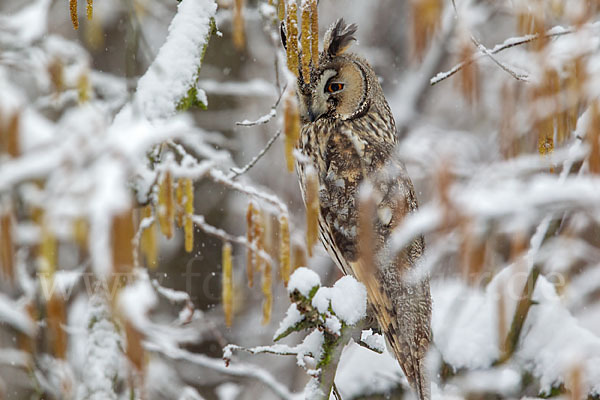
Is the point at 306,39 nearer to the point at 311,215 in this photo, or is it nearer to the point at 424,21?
the point at 311,215

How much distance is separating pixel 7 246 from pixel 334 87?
193 centimetres

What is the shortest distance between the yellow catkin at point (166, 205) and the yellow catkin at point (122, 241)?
57 centimetres

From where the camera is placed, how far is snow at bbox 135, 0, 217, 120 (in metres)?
2.31

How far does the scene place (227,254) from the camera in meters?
2.39

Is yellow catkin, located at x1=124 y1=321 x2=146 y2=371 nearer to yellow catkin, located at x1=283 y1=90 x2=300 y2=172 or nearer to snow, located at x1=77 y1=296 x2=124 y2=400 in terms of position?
yellow catkin, located at x1=283 y1=90 x2=300 y2=172

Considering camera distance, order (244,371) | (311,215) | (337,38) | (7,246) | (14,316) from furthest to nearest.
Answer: (244,371)
(337,38)
(14,316)
(311,215)
(7,246)

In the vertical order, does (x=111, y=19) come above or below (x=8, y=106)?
above

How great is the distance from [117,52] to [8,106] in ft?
16.5

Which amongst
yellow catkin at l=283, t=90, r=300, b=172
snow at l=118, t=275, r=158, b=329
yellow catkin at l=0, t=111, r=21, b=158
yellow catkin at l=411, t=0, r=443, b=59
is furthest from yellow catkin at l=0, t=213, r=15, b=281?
yellow catkin at l=411, t=0, r=443, b=59

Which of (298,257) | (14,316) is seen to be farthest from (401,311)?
(14,316)

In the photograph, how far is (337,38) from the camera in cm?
322

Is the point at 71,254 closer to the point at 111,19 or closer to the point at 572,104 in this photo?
the point at 111,19

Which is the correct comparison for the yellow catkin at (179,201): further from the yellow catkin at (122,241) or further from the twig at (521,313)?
the twig at (521,313)

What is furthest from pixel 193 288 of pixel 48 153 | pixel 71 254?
pixel 48 153
